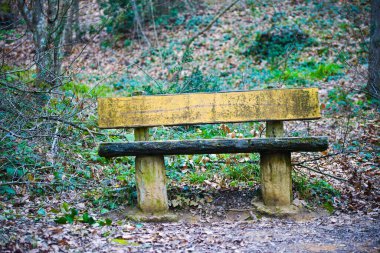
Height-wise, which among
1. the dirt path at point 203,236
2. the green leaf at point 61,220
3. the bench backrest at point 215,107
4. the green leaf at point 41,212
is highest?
the bench backrest at point 215,107

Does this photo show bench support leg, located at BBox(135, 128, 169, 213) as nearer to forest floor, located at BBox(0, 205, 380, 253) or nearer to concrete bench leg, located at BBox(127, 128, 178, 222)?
concrete bench leg, located at BBox(127, 128, 178, 222)

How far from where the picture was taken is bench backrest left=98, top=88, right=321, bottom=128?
4727mm

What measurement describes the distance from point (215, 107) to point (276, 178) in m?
0.96

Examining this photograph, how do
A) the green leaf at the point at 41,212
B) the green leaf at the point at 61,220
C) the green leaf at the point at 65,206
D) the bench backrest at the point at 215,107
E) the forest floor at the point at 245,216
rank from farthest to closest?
the bench backrest at the point at 215,107 → the green leaf at the point at 65,206 → the green leaf at the point at 41,212 → the green leaf at the point at 61,220 → the forest floor at the point at 245,216

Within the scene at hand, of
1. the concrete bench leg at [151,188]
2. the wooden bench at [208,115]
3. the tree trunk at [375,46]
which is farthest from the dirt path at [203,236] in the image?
the tree trunk at [375,46]

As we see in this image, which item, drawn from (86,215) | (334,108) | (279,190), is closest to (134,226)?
(86,215)

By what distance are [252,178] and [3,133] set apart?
2848mm

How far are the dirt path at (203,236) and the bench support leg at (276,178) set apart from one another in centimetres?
25

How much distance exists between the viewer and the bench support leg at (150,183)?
456cm

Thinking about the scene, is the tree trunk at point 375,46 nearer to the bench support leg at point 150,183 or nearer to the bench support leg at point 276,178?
the bench support leg at point 276,178

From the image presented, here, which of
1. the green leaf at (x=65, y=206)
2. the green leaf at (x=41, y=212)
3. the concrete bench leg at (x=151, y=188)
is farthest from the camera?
the concrete bench leg at (x=151, y=188)

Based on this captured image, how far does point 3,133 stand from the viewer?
15.7 ft

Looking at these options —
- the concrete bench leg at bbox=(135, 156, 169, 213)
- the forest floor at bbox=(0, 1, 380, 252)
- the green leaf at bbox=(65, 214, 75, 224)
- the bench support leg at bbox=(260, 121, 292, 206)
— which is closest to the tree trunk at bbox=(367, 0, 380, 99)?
the forest floor at bbox=(0, 1, 380, 252)

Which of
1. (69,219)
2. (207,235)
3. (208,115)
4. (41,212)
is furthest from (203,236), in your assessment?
(41,212)
